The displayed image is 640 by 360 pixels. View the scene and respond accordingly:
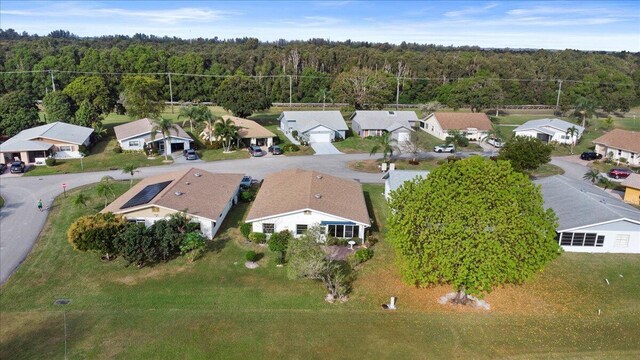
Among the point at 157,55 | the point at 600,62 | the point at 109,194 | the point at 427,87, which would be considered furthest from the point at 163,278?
the point at 600,62

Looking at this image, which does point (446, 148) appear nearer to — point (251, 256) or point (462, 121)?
point (462, 121)

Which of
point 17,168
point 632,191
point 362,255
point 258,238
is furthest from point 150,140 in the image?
point 632,191

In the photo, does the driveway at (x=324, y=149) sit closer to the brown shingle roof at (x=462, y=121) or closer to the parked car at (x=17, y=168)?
the brown shingle roof at (x=462, y=121)

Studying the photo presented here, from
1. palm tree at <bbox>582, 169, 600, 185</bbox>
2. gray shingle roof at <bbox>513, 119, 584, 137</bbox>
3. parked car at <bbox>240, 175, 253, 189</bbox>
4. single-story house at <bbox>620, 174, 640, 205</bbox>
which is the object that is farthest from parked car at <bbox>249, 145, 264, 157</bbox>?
gray shingle roof at <bbox>513, 119, 584, 137</bbox>

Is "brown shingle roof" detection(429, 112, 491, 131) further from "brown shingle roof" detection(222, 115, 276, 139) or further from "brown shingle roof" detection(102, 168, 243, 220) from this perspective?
"brown shingle roof" detection(102, 168, 243, 220)

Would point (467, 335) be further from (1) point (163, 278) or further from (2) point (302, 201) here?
(1) point (163, 278)

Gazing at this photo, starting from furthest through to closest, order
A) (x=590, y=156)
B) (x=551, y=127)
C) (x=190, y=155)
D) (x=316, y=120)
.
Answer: (x=316, y=120) → (x=551, y=127) → (x=590, y=156) → (x=190, y=155)

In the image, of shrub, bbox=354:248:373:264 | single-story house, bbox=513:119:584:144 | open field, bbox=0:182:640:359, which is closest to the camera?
open field, bbox=0:182:640:359
